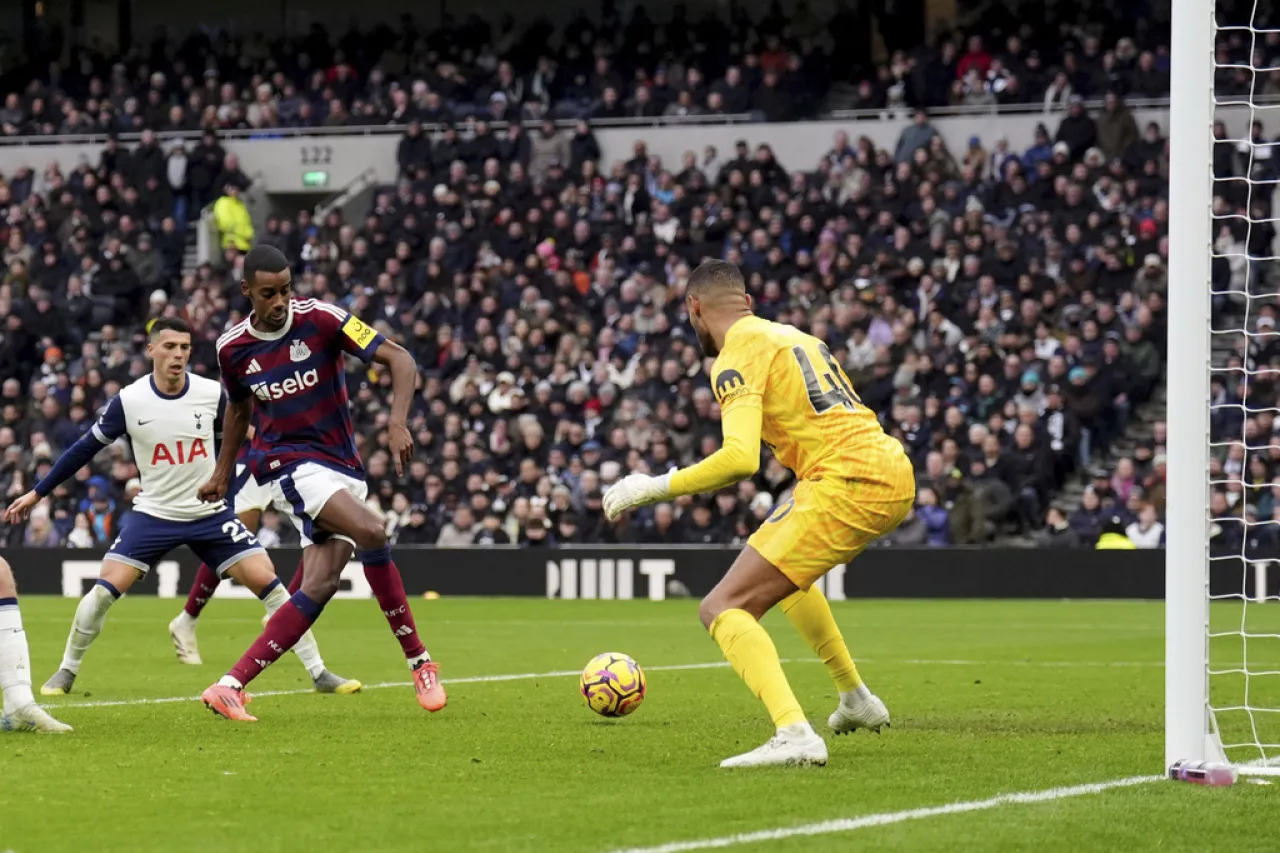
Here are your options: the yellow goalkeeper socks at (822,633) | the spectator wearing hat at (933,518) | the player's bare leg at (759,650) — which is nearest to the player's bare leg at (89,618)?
the yellow goalkeeper socks at (822,633)

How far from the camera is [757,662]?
25.1 ft

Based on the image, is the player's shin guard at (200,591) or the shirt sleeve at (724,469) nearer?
the shirt sleeve at (724,469)

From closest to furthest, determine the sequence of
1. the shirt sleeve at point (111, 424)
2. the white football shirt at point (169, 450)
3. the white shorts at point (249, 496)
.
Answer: the shirt sleeve at point (111, 424) → the white football shirt at point (169, 450) → the white shorts at point (249, 496)

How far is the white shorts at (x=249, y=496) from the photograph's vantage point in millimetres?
16078

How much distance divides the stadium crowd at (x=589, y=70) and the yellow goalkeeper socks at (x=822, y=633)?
21.1m

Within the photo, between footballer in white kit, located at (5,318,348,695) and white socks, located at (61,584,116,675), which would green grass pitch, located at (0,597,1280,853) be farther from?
footballer in white kit, located at (5,318,348,695)

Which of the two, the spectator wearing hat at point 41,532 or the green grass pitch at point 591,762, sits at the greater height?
the green grass pitch at point 591,762

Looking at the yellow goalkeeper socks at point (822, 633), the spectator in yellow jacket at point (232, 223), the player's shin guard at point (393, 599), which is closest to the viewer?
the yellow goalkeeper socks at point (822, 633)

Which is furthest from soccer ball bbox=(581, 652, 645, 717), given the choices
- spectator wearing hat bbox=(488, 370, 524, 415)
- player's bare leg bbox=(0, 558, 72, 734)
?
spectator wearing hat bbox=(488, 370, 524, 415)

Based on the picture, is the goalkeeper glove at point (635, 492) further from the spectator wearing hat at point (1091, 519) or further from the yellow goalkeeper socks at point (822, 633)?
the spectator wearing hat at point (1091, 519)

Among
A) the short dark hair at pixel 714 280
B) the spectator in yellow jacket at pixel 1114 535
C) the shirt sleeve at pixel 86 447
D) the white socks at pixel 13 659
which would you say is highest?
the short dark hair at pixel 714 280

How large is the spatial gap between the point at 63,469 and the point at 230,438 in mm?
1256

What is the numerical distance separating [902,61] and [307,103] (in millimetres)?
10257

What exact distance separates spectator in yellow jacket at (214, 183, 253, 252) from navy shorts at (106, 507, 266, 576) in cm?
1966
